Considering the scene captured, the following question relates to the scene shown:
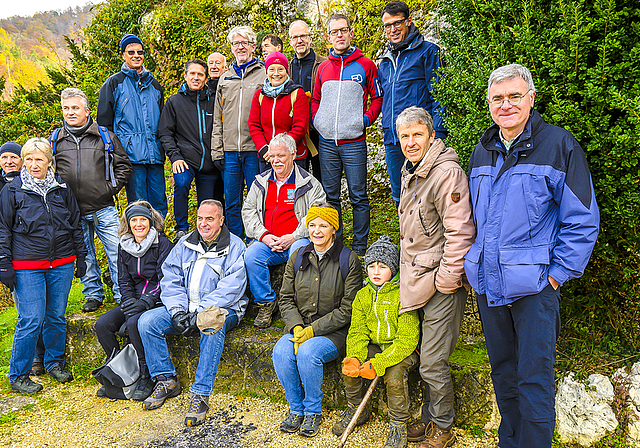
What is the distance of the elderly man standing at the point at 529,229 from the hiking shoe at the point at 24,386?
448cm

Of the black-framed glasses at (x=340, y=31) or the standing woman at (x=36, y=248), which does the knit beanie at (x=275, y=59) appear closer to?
the black-framed glasses at (x=340, y=31)

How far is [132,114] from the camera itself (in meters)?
5.26

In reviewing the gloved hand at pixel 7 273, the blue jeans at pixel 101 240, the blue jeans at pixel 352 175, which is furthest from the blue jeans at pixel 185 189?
the gloved hand at pixel 7 273

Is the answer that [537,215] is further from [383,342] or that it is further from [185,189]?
[185,189]

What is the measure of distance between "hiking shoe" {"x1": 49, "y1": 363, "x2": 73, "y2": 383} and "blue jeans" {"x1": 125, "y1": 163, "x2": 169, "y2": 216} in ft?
6.53

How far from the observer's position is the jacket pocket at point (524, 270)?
98.5 inches

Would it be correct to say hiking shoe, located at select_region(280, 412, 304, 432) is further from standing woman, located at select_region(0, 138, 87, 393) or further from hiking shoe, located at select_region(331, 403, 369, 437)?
standing woman, located at select_region(0, 138, 87, 393)

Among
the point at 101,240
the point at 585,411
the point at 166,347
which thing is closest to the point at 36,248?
the point at 101,240

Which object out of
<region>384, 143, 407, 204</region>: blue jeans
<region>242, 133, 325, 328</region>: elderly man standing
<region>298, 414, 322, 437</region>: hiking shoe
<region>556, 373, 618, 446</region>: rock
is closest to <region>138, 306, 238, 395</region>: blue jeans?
<region>242, 133, 325, 328</region>: elderly man standing

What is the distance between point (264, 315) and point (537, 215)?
294 cm

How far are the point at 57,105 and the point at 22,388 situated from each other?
8.95 metres

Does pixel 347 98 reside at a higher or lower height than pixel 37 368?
higher

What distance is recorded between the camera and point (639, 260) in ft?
10.1

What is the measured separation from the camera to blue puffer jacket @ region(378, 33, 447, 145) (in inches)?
168
